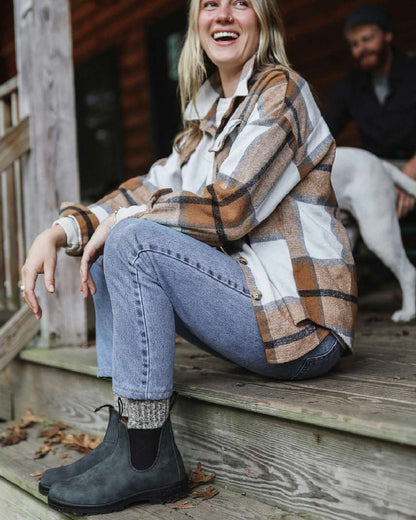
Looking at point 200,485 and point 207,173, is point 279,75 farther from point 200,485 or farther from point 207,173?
point 200,485

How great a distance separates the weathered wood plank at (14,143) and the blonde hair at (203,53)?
1100mm

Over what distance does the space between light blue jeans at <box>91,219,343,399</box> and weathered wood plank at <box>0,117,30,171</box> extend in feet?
5.05

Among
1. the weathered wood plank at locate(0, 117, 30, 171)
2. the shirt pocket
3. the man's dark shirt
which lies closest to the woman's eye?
the shirt pocket

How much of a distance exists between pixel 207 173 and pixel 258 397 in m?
0.74

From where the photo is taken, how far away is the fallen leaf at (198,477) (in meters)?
1.99

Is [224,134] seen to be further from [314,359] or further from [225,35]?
[314,359]

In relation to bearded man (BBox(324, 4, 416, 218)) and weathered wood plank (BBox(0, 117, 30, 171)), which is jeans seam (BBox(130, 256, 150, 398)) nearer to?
weathered wood plank (BBox(0, 117, 30, 171))

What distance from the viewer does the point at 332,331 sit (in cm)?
188

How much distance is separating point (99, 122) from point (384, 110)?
4542mm

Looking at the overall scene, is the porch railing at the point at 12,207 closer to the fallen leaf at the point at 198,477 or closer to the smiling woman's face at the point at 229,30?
the smiling woman's face at the point at 229,30

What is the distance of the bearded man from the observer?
3.89 m

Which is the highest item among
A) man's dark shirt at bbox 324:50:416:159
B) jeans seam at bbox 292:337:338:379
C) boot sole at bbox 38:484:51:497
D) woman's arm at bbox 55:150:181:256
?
man's dark shirt at bbox 324:50:416:159

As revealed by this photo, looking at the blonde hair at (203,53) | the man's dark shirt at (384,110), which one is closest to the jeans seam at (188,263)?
the blonde hair at (203,53)

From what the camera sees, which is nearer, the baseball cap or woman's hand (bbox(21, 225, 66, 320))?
woman's hand (bbox(21, 225, 66, 320))
